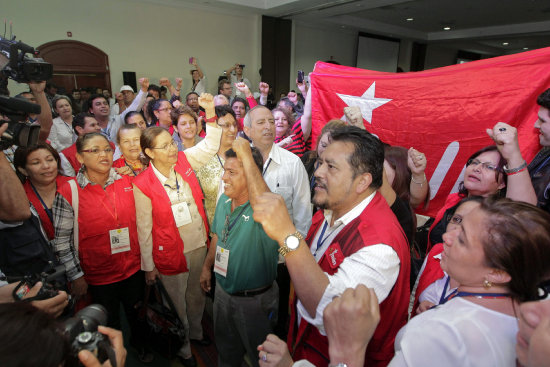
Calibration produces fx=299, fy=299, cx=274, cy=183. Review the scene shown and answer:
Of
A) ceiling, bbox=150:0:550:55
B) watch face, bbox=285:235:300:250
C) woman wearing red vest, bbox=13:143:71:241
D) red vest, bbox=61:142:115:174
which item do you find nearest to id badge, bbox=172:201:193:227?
woman wearing red vest, bbox=13:143:71:241

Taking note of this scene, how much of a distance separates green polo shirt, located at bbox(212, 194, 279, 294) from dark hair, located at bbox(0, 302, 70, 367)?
88 cm

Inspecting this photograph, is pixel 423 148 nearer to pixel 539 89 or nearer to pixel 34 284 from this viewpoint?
pixel 539 89

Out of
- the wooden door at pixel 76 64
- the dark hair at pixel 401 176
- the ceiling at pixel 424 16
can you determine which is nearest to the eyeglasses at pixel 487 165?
the dark hair at pixel 401 176

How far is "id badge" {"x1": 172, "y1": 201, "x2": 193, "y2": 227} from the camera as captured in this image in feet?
6.31

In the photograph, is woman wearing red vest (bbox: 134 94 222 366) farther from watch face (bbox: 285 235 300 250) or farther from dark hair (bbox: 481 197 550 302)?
dark hair (bbox: 481 197 550 302)

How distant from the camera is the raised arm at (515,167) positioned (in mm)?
1467

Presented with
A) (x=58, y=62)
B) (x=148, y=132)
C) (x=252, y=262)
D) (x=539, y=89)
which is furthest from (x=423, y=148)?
(x=58, y=62)

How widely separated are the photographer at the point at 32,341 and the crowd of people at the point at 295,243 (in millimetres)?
11

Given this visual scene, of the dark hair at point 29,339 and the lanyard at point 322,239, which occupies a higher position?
the dark hair at point 29,339

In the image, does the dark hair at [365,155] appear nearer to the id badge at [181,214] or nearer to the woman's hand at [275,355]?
the woman's hand at [275,355]

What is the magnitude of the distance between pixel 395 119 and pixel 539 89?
98cm

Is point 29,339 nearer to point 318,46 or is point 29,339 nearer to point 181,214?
point 181,214

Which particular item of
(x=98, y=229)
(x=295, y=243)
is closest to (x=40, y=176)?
(x=98, y=229)

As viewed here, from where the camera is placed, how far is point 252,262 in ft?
5.12
